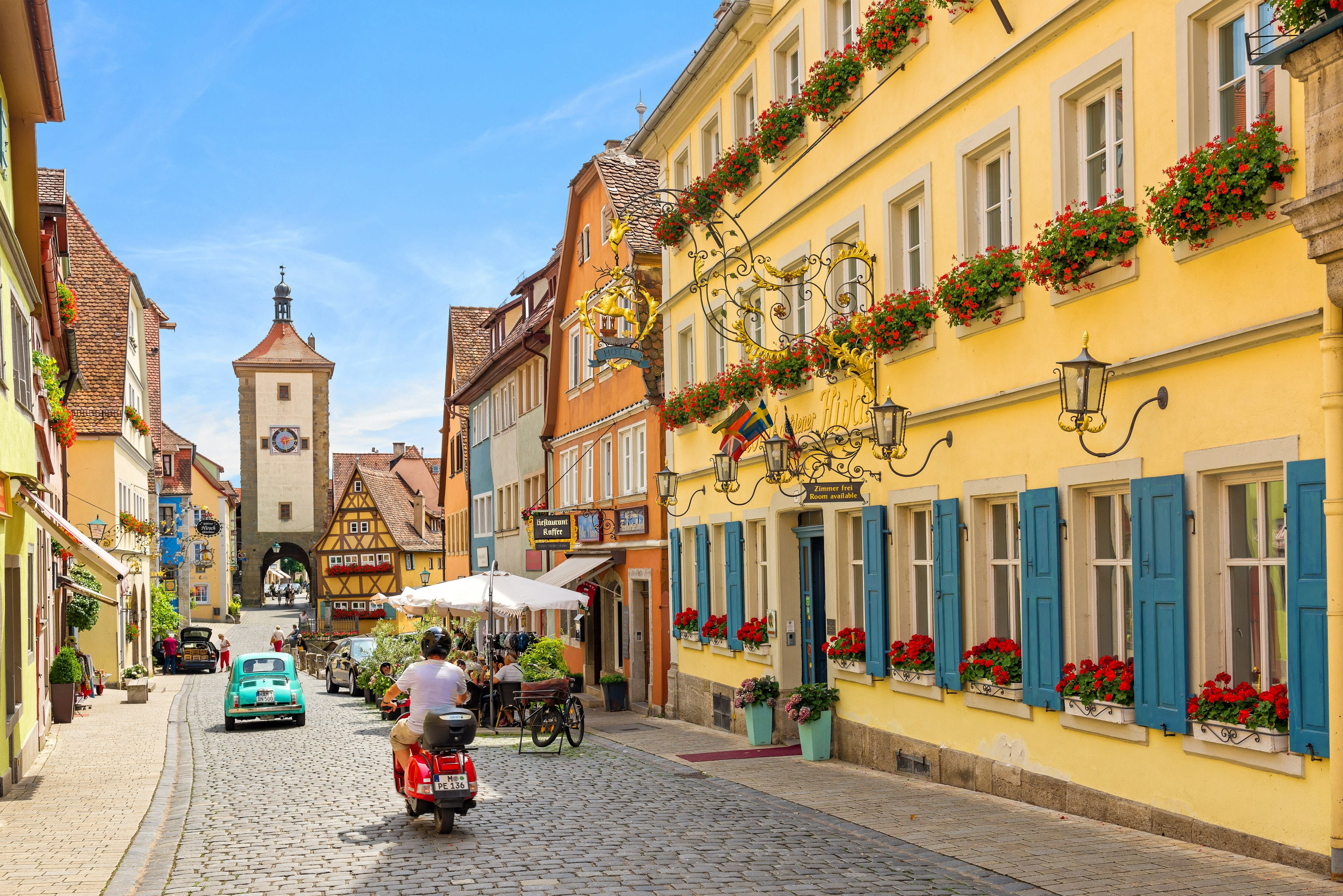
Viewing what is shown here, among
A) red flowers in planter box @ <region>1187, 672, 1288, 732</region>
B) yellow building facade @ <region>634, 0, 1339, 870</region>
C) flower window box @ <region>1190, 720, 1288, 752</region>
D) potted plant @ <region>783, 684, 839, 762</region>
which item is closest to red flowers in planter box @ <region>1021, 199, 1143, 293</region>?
yellow building facade @ <region>634, 0, 1339, 870</region>

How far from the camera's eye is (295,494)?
310 feet

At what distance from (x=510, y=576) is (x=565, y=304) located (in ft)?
29.2

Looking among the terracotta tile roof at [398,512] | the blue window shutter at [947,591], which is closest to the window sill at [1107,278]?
the blue window shutter at [947,591]

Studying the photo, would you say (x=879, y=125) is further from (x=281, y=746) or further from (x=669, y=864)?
(x=281, y=746)

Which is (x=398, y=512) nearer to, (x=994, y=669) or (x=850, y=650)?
(x=850, y=650)

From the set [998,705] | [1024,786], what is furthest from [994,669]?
[1024,786]

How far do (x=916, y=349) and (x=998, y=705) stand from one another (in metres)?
3.57

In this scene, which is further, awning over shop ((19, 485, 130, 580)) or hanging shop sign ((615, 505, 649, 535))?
hanging shop sign ((615, 505, 649, 535))

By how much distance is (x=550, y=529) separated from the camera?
2545 centimetres

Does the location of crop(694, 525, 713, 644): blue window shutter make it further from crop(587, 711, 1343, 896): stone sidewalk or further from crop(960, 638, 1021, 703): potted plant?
crop(960, 638, 1021, 703): potted plant

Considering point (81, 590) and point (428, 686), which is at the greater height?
point (81, 590)

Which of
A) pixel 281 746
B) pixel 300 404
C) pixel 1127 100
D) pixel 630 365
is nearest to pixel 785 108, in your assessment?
pixel 1127 100

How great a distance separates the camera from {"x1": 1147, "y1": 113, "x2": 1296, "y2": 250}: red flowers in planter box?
8102mm

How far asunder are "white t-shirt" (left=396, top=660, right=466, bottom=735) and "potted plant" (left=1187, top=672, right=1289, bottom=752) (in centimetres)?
542
